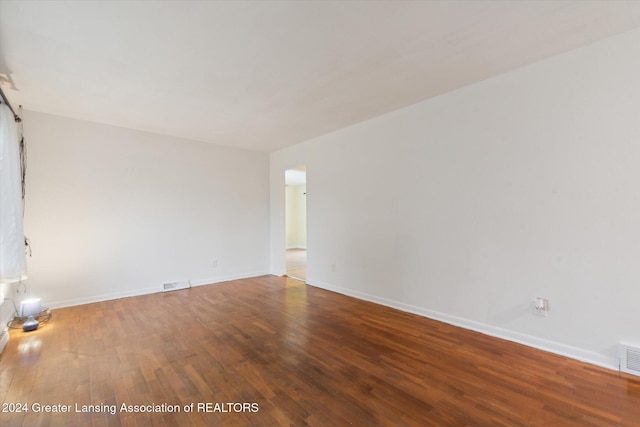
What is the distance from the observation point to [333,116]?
3873 mm

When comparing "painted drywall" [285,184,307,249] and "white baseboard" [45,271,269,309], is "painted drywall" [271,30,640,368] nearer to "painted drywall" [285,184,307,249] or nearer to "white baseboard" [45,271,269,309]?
"white baseboard" [45,271,269,309]

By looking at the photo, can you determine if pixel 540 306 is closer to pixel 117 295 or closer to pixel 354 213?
pixel 354 213

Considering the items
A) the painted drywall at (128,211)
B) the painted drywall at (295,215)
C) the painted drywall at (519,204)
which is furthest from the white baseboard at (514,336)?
the painted drywall at (295,215)

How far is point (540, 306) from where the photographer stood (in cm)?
253

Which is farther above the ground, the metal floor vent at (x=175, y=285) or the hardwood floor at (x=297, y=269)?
the metal floor vent at (x=175, y=285)

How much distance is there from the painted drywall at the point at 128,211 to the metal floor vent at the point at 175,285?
8cm

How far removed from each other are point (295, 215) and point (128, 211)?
23.6 ft

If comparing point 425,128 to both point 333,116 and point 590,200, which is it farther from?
point 590,200

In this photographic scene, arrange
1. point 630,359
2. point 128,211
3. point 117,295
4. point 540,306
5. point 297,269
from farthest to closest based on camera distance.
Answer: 1. point 297,269
2. point 128,211
3. point 117,295
4. point 540,306
5. point 630,359

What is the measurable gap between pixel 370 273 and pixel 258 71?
9.44 ft

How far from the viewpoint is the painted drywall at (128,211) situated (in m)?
3.75

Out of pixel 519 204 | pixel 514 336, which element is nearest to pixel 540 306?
pixel 514 336

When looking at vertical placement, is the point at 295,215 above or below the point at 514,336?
above

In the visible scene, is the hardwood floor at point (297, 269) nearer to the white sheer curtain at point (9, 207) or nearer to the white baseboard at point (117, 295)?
the white baseboard at point (117, 295)
